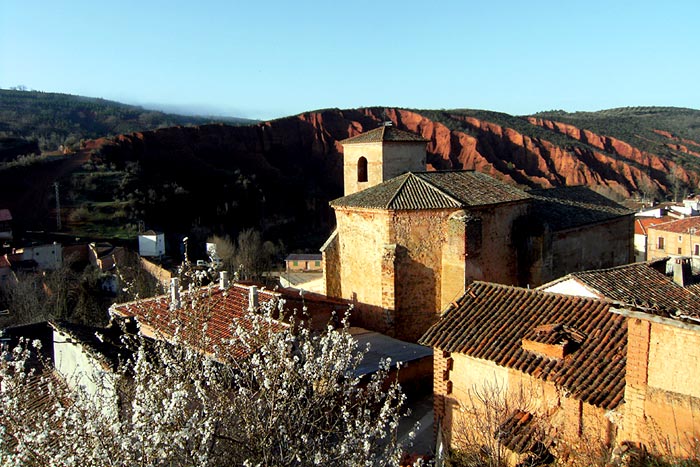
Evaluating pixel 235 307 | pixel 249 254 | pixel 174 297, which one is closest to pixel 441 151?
pixel 249 254

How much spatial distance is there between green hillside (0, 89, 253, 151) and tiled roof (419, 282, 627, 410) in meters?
65.9

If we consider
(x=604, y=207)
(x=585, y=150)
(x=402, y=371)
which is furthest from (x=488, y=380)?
(x=585, y=150)

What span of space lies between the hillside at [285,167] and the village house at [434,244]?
86.8 ft

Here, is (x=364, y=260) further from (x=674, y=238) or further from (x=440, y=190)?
(x=674, y=238)

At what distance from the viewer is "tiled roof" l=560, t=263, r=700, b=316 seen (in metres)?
10.9

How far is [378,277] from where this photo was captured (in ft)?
50.5

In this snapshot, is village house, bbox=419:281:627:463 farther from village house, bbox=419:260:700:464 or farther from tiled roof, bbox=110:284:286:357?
tiled roof, bbox=110:284:286:357

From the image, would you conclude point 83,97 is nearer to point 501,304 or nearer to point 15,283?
point 15,283

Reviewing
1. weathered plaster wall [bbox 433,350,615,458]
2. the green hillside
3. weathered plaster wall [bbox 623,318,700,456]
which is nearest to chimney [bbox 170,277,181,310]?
weathered plaster wall [bbox 433,350,615,458]

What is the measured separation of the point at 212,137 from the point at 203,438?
2690 inches

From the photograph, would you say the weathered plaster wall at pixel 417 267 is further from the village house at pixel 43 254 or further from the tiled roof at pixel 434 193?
the village house at pixel 43 254

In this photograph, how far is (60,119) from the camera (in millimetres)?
88875

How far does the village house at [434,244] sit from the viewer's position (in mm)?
14828

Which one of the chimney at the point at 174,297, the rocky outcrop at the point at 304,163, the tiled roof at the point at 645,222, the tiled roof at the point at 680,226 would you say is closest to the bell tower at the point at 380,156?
the chimney at the point at 174,297
